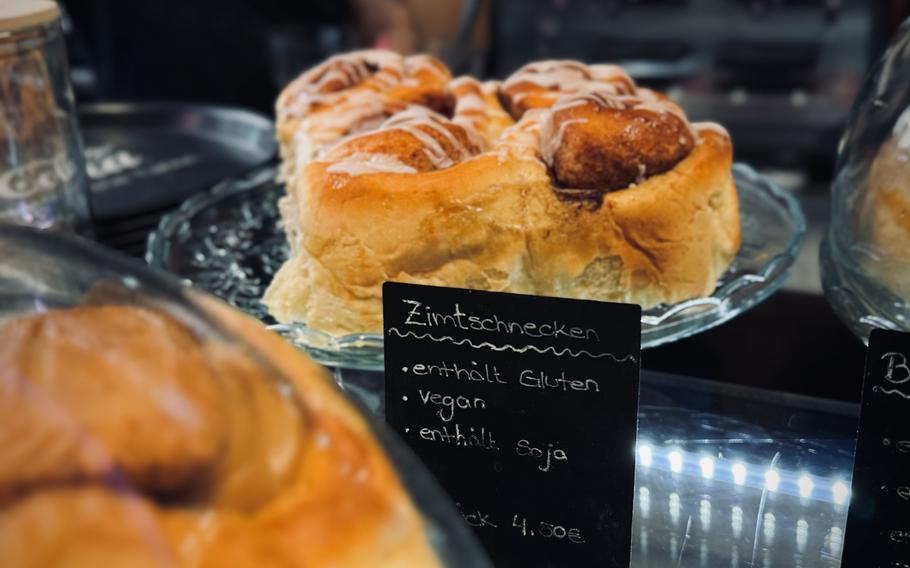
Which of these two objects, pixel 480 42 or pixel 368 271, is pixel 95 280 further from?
pixel 480 42

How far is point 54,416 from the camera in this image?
37 cm

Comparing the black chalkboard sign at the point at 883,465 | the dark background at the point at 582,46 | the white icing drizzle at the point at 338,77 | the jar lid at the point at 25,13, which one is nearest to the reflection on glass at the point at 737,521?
the black chalkboard sign at the point at 883,465

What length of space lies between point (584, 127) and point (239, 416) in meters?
0.66

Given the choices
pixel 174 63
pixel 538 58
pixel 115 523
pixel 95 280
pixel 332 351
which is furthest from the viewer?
pixel 538 58

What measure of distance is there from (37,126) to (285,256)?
34 cm

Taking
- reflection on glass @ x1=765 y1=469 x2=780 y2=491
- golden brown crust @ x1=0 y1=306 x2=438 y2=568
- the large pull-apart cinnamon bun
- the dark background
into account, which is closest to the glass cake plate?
the large pull-apart cinnamon bun

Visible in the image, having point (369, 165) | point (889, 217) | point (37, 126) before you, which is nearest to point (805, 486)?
point (889, 217)

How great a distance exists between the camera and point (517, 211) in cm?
97

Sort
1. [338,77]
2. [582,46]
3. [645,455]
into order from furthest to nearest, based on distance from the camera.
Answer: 1. [582,46]
2. [338,77]
3. [645,455]

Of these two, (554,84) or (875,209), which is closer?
(875,209)

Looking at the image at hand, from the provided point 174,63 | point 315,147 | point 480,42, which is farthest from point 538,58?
point 315,147

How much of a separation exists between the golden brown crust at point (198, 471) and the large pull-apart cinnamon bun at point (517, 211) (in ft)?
1.69

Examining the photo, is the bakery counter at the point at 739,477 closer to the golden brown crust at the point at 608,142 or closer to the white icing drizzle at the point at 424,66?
the golden brown crust at the point at 608,142

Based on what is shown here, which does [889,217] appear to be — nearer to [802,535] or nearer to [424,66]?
[802,535]
